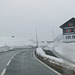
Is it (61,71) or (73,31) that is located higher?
(73,31)

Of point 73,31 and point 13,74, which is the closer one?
point 13,74

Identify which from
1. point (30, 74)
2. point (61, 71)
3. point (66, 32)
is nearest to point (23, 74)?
point (30, 74)

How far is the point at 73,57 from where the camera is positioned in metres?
19.5

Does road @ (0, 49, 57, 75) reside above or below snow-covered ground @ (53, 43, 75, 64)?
below

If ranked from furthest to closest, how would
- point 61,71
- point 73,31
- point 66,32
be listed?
point 66,32
point 73,31
point 61,71

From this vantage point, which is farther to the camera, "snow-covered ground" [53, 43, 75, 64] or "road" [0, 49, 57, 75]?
"snow-covered ground" [53, 43, 75, 64]

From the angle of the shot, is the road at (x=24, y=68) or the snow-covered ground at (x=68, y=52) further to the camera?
the snow-covered ground at (x=68, y=52)

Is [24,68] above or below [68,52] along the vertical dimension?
below

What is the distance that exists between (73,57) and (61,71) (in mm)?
7239

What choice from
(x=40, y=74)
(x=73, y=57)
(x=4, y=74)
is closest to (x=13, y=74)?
(x=4, y=74)

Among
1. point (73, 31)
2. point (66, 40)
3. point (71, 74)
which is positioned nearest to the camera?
point (71, 74)

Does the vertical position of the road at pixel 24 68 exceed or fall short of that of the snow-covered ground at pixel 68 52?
it falls short

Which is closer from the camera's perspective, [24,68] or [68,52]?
[24,68]

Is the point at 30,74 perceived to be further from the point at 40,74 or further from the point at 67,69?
the point at 67,69
